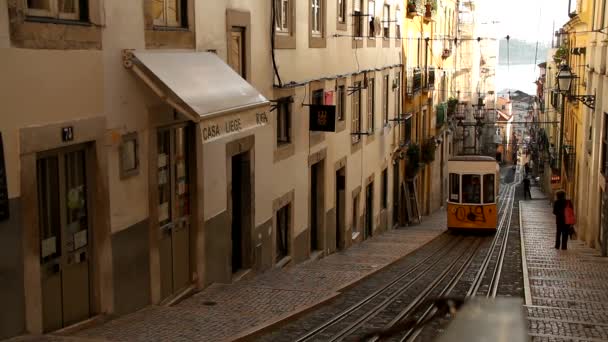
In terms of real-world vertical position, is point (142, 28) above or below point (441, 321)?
above

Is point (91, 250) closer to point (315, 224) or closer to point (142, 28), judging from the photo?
point (142, 28)

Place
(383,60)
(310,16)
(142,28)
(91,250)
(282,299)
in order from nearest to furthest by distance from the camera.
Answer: (91,250) < (142,28) < (282,299) < (310,16) < (383,60)

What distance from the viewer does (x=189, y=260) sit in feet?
37.6

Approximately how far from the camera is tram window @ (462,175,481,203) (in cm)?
2498

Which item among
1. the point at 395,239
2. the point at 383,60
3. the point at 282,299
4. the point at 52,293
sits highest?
the point at 383,60

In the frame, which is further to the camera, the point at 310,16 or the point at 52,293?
the point at 310,16

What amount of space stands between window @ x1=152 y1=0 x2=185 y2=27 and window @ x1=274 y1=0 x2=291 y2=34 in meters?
4.37

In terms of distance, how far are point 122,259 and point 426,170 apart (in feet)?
96.1

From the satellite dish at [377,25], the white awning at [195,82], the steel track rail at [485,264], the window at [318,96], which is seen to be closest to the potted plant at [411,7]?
the satellite dish at [377,25]

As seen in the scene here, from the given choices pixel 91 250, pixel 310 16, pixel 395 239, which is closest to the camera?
pixel 91 250

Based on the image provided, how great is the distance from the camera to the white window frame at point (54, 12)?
7.53m

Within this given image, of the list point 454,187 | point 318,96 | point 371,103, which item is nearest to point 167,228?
point 318,96

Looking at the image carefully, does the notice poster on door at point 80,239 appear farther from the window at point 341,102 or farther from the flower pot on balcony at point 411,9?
the flower pot on balcony at point 411,9

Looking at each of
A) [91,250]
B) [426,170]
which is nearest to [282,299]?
[91,250]
